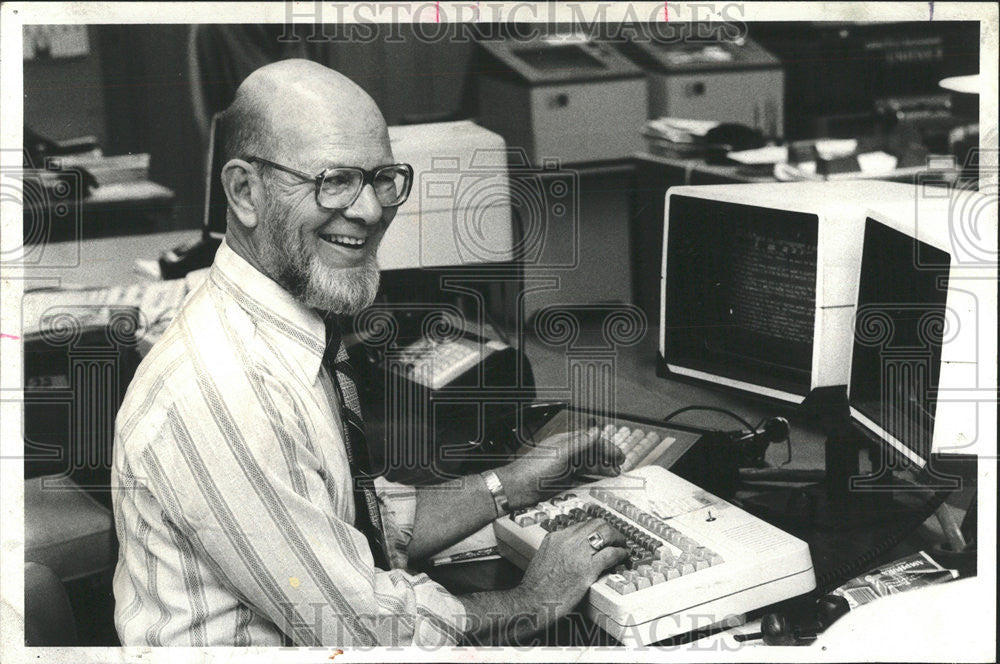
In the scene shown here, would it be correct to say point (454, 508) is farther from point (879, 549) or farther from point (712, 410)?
point (879, 549)

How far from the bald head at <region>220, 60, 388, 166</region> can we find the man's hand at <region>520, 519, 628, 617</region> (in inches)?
23.0

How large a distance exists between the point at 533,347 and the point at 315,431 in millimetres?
507

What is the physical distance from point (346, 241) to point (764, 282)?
2.29 ft

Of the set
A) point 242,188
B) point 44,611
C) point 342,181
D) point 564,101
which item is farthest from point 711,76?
A: point 44,611

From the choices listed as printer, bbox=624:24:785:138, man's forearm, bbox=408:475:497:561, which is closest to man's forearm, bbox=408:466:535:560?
man's forearm, bbox=408:475:497:561

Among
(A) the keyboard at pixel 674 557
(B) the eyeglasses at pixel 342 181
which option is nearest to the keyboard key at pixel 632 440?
(A) the keyboard at pixel 674 557

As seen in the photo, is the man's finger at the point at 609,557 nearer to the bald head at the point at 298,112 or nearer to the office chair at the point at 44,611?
the bald head at the point at 298,112

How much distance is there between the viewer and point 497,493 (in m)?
1.56

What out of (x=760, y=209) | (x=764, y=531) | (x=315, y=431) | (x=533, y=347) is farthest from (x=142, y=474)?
(x=760, y=209)

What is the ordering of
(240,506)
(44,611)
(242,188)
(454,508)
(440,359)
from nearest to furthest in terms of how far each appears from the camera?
1. (240,506)
2. (242,188)
3. (44,611)
4. (454,508)
5. (440,359)

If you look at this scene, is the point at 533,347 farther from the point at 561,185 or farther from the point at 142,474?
the point at 142,474

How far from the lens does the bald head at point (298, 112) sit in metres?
1.27

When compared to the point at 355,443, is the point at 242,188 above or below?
above

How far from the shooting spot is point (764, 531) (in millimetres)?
1334
